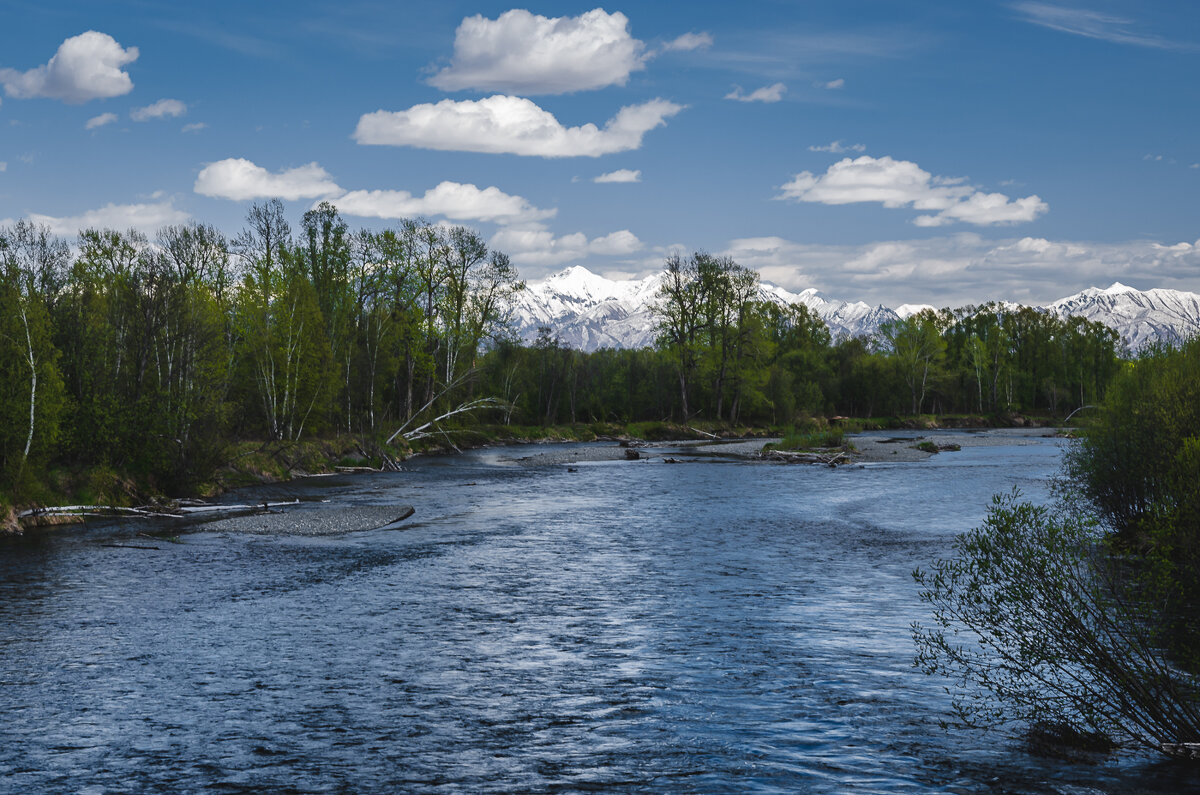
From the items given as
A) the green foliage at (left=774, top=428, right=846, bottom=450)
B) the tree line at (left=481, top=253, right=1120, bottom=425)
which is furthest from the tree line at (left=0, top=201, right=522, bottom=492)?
the green foliage at (left=774, top=428, right=846, bottom=450)

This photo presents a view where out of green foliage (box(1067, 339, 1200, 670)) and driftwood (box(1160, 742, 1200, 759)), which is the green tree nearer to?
green foliage (box(1067, 339, 1200, 670))

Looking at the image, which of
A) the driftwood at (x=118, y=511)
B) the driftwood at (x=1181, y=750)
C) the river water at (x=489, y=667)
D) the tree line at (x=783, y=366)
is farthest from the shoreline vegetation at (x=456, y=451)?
the driftwood at (x=1181, y=750)

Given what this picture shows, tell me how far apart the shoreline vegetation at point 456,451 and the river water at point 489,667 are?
3.34 m

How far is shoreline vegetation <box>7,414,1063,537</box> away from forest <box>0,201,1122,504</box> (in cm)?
116

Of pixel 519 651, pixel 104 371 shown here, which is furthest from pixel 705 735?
pixel 104 371

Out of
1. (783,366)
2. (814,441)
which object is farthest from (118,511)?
(783,366)

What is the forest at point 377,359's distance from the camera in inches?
1484

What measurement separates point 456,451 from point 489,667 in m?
66.8

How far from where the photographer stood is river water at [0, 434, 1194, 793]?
454 inches

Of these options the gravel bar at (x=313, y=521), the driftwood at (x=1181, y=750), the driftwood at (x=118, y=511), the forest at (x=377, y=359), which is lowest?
the driftwood at (x=1181, y=750)

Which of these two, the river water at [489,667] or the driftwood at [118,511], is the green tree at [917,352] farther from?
the driftwood at [118,511]

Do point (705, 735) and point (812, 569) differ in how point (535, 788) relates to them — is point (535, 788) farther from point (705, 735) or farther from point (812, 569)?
point (812, 569)

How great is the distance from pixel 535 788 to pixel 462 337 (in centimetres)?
7807

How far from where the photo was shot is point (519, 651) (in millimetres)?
17406
